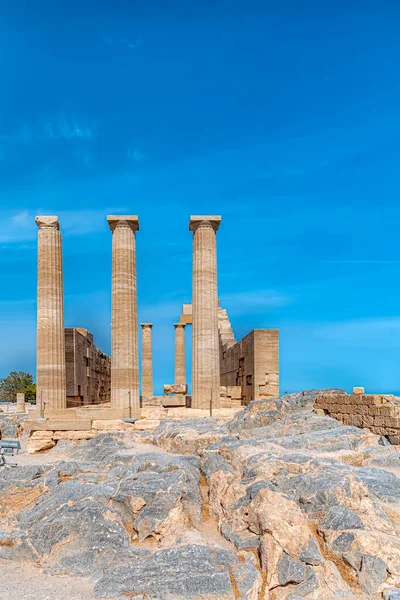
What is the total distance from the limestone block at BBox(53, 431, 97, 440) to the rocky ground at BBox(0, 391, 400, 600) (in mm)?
4375

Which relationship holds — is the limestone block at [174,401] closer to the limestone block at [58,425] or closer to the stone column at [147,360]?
the limestone block at [58,425]

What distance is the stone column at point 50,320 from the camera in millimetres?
19953

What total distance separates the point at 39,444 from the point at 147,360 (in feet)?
71.7

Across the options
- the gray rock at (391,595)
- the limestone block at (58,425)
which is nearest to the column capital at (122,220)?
the limestone block at (58,425)

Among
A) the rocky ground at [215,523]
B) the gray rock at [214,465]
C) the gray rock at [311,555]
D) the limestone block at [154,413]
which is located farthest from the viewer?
the limestone block at [154,413]

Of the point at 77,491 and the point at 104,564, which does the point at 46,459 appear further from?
the point at 104,564

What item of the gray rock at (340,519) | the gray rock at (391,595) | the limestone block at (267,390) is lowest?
the gray rock at (391,595)

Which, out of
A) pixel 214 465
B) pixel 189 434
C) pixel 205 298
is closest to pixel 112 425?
pixel 189 434

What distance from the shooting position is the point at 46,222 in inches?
810

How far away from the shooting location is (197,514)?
932 centimetres

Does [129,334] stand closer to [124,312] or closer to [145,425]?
[124,312]

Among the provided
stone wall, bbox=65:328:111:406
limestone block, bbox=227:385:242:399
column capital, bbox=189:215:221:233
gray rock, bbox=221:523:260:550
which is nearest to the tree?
stone wall, bbox=65:328:111:406

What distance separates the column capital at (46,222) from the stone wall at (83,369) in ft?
16.4

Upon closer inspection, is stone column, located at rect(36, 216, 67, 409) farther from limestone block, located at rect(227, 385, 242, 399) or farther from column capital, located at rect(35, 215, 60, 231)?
limestone block, located at rect(227, 385, 242, 399)
